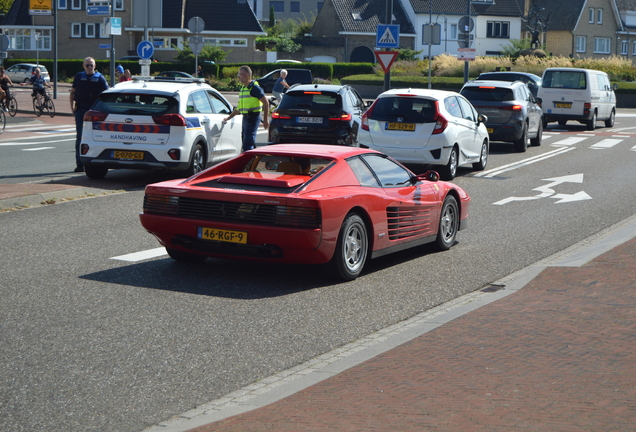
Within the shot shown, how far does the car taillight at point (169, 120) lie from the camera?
1462 cm

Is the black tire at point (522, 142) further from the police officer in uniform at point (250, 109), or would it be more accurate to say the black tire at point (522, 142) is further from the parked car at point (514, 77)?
the police officer in uniform at point (250, 109)

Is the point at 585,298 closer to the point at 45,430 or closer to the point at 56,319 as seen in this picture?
the point at 56,319

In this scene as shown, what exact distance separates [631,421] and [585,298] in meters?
3.28

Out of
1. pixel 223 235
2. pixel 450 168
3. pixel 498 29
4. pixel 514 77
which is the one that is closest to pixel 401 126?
pixel 450 168

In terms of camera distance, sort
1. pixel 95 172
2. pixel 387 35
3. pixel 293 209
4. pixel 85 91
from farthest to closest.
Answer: pixel 387 35 < pixel 85 91 < pixel 95 172 < pixel 293 209

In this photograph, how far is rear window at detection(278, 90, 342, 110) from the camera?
63.0ft

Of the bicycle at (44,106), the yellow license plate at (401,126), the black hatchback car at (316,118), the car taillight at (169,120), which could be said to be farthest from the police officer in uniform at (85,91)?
the bicycle at (44,106)

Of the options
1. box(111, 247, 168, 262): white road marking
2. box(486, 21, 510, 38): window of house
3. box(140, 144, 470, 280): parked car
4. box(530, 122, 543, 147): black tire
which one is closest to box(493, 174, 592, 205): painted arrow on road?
box(140, 144, 470, 280): parked car

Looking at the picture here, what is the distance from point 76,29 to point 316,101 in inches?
2524

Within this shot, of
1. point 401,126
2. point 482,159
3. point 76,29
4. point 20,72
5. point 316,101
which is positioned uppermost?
point 76,29

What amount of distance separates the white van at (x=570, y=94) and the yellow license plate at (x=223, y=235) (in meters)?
24.3

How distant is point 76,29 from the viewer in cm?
7838

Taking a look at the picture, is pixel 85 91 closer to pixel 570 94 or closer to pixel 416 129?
pixel 416 129

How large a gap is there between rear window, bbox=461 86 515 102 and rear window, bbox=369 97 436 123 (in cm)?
642
